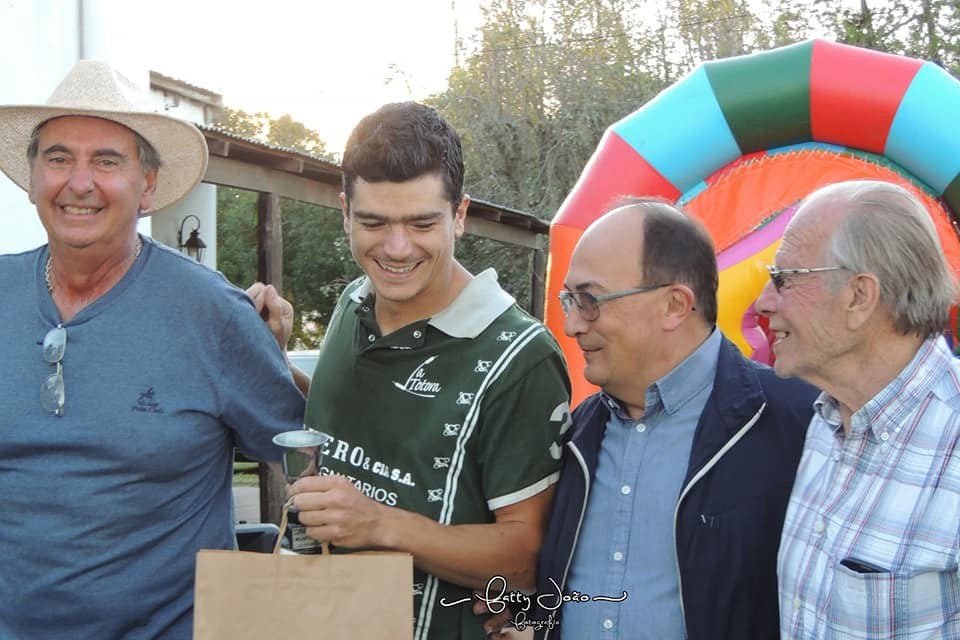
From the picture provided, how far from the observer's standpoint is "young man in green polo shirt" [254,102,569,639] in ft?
7.11

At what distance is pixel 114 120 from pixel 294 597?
1.27 meters

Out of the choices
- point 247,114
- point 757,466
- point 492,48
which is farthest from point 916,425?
point 247,114

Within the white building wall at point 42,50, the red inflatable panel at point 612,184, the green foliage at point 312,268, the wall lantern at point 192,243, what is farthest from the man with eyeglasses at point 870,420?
the green foliage at point 312,268

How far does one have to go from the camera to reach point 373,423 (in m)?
2.28

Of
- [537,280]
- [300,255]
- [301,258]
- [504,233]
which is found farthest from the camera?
[300,255]

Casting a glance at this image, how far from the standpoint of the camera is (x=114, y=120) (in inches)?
95.9

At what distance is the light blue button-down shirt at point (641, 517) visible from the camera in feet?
7.02

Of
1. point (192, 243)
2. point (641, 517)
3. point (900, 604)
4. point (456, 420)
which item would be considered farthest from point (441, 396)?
point (192, 243)

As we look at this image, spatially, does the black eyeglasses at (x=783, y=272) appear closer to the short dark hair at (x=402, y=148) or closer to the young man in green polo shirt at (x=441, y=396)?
the young man in green polo shirt at (x=441, y=396)

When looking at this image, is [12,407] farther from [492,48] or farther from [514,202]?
[492,48]

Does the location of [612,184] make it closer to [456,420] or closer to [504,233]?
[456,420]

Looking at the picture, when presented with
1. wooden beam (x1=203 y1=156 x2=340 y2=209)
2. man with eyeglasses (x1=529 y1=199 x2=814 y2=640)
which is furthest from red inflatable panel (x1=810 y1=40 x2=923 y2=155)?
wooden beam (x1=203 y1=156 x2=340 y2=209)

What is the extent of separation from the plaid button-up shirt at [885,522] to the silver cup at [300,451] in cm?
96

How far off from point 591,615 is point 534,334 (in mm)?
627
